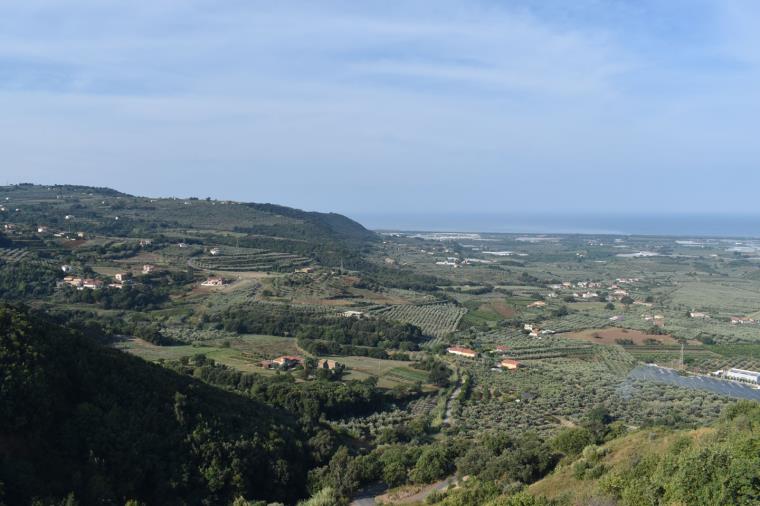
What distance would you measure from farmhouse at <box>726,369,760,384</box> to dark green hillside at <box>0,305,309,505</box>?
2873cm

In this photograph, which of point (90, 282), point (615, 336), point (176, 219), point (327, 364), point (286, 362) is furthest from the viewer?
point (176, 219)

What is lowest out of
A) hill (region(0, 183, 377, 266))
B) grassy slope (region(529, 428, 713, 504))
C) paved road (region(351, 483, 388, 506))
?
paved road (region(351, 483, 388, 506))

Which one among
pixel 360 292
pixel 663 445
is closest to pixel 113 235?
pixel 360 292

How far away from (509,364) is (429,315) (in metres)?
17.2

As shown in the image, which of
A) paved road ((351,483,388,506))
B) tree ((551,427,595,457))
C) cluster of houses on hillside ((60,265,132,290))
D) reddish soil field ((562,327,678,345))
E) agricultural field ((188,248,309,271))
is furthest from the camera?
agricultural field ((188,248,309,271))

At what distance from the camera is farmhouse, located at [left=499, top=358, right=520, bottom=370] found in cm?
3732

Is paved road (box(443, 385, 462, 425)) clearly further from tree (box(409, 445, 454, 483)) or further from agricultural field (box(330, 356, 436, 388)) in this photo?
tree (box(409, 445, 454, 483))

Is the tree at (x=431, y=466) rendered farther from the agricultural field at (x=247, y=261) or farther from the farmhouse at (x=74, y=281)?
the agricultural field at (x=247, y=261)

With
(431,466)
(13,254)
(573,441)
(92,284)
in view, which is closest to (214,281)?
(92,284)

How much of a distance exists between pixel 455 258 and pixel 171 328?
67080mm

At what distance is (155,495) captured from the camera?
14.9 metres

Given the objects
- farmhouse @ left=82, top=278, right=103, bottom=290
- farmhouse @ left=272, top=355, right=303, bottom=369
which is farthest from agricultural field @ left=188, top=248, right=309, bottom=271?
farmhouse @ left=272, top=355, right=303, bottom=369

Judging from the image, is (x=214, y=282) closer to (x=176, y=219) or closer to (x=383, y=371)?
(x=383, y=371)

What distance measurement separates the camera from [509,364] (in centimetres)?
3766
